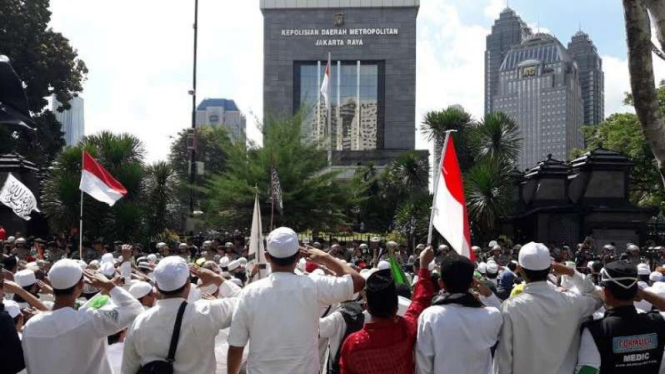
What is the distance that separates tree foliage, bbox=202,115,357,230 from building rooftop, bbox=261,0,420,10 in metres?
26.8

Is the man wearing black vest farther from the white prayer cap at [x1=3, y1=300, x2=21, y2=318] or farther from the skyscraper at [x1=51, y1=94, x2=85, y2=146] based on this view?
the skyscraper at [x1=51, y1=94, x2=85, y2=146]

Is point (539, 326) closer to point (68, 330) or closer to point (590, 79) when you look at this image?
point (68, 330)

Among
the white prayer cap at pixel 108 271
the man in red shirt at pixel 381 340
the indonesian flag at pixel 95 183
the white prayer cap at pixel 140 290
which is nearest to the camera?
the man in red shirt at pixel 381 340

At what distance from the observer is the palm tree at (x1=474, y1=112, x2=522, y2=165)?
2523 centimetres

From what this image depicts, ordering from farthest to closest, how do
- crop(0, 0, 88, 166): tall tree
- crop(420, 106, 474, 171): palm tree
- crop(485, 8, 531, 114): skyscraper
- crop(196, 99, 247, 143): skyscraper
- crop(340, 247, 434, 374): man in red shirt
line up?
1. crop(485, 8, 531, 114): skyscraper
2. crop(196, 99, 247, 143): skyscraper
3. crop(0, 0, 88, 166): tall tree
4. crop(420, 106, 474, 171): palm tree
5. crop(340, 247, 434, 374): man in red shirt

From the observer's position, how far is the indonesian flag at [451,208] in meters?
6.86

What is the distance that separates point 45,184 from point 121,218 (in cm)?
321

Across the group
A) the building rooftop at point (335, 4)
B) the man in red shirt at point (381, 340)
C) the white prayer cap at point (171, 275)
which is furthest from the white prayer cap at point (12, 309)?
the building rooftop at point (335, 4)

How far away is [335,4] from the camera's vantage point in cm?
5100

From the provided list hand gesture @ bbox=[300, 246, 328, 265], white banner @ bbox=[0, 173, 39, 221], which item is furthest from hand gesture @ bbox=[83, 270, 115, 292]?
white banner @ bbox=[0, 173, 39, 221]

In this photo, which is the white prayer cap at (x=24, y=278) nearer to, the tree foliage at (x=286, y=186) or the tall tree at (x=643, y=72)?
the tall tree at (x=643, y=72)

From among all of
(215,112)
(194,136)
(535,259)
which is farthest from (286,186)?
(215,112)

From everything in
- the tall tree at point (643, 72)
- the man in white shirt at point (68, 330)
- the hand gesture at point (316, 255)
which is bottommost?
the man in white shirt at point (68, 330)

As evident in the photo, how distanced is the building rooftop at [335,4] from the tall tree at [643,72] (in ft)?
150
